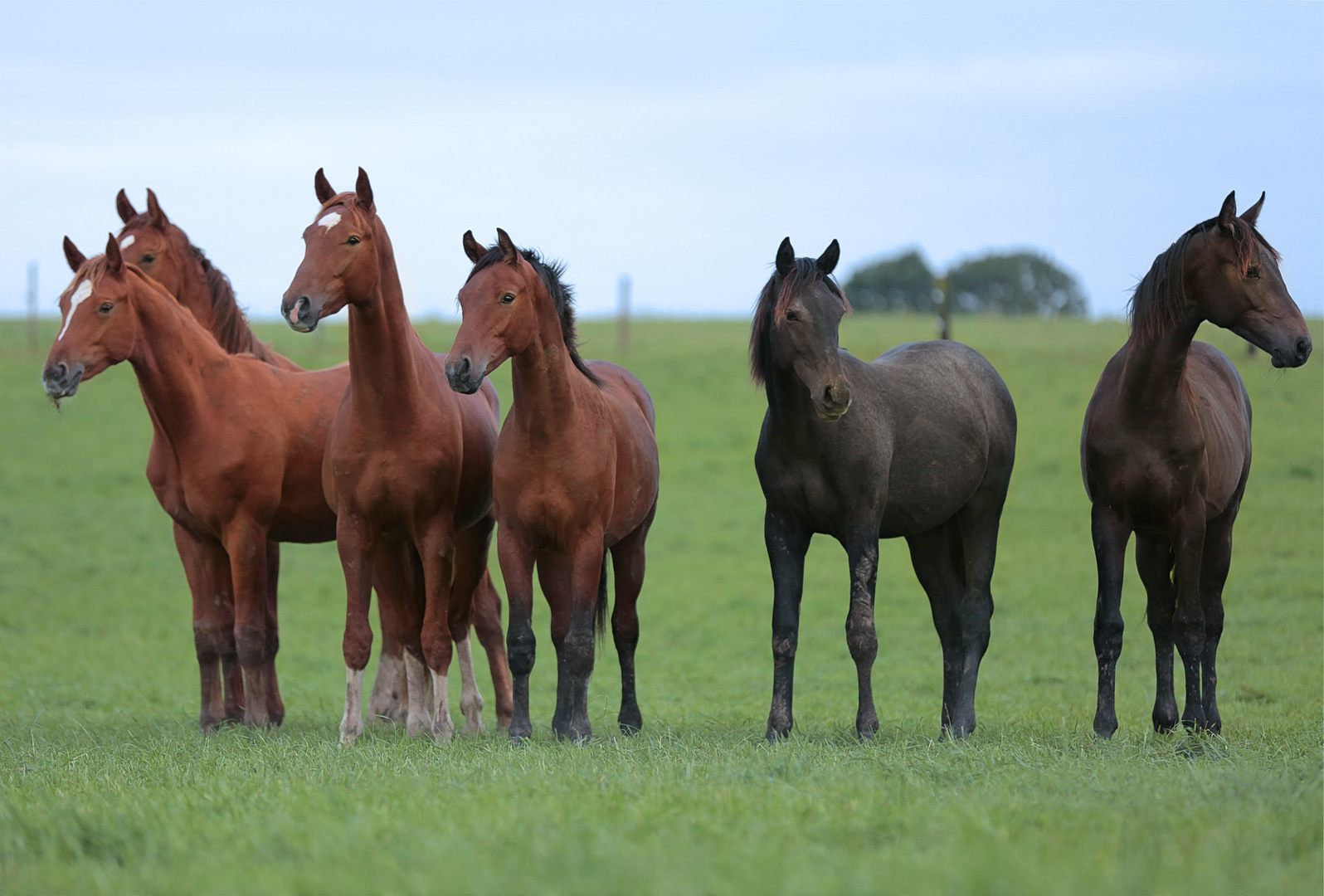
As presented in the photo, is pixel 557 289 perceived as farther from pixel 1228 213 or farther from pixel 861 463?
pixel 1228 213

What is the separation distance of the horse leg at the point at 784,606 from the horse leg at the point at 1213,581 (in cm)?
263

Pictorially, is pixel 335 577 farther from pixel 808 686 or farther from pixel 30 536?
pixel 808 686

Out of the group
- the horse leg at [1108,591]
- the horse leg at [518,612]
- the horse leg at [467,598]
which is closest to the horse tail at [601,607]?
the horse leg at [467,598]

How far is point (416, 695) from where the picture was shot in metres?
7.43

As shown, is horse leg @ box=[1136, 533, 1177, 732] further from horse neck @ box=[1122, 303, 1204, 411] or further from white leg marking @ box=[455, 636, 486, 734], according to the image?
white leg marking @ box=[455, 636, 486, 734]

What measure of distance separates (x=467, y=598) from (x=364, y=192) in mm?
2722

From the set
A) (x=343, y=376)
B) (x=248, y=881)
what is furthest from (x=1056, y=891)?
(x=343, y=376)

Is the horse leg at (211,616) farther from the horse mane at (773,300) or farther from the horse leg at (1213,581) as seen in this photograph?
the horse leg at (1213,581)

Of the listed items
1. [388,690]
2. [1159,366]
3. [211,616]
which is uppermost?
[1159,366]

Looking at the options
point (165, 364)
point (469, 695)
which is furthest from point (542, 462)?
point (165, 364)

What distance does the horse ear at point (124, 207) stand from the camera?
899 centimetres

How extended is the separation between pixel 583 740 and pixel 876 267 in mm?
75992

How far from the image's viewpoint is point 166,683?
11.2 m

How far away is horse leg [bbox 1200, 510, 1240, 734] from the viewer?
739 centimetres
